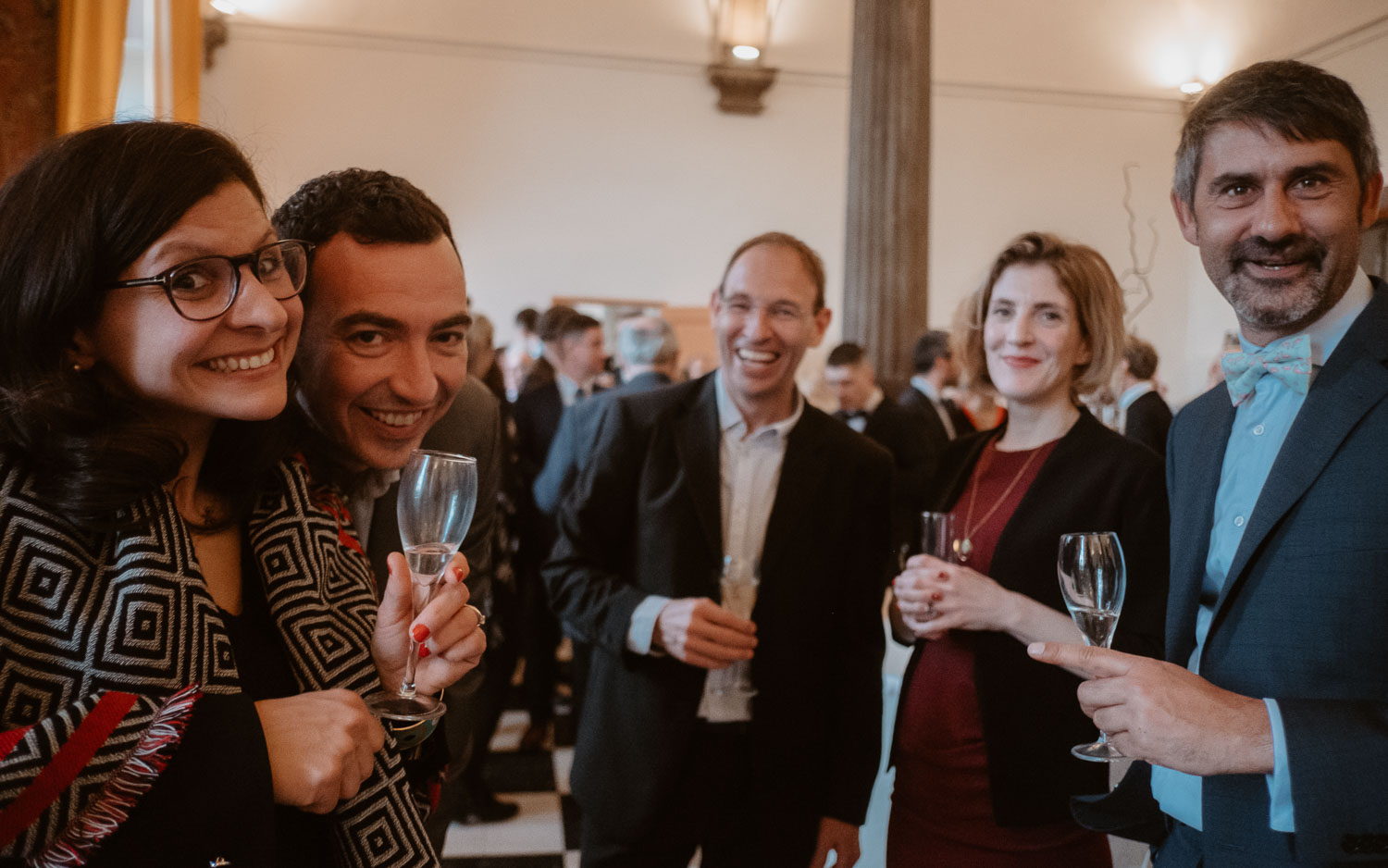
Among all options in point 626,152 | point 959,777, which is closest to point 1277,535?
point 959,777

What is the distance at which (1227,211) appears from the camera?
1318 millimetres

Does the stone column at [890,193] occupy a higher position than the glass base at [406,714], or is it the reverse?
the stone column at [890,193]

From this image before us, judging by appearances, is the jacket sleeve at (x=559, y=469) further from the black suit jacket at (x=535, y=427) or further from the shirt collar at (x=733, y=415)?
the shirt collar at (x=733, y=415)

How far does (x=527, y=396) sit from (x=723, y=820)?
3.01 m

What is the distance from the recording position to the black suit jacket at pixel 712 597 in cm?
179

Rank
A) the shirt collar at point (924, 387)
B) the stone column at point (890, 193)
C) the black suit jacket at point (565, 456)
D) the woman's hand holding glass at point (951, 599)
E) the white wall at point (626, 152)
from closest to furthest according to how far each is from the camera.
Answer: the woman's hand holding glass at point (951, 599) < the black suit jacket at point (565, 456) < the shirt collar at point (924, 387) < the stone column at point (890, 193) < the white wall at point (626, 152)

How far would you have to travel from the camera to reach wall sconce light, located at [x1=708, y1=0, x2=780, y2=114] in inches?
384

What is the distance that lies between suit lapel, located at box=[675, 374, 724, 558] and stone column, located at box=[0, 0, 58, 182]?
1.29 m

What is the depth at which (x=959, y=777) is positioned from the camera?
1.66 meters

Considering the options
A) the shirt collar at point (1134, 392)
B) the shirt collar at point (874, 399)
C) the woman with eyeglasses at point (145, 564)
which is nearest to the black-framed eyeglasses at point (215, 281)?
the woman with eyeglasses at point (145, 564)

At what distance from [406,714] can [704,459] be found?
959 mm

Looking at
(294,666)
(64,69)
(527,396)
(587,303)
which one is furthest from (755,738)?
(587,303)

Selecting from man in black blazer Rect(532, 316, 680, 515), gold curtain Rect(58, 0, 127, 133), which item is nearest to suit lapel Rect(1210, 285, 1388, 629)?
gold curtain Rect(58, 0, 127, 133)

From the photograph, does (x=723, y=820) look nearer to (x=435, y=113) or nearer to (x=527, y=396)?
(x=527, y=396)
